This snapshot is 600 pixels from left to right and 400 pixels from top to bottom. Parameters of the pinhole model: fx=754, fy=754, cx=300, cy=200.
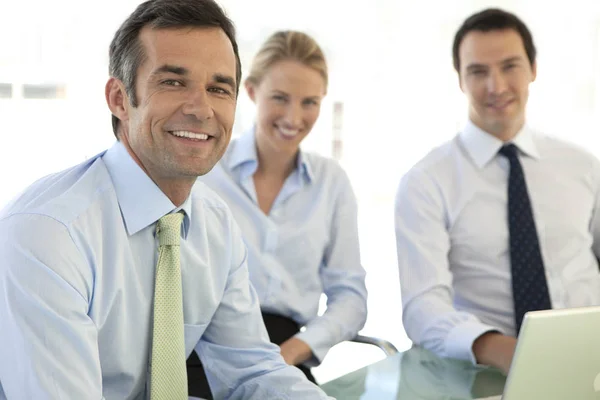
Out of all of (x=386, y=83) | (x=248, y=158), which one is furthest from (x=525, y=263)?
(x=386, y=83)

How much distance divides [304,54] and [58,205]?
1337 millimetres

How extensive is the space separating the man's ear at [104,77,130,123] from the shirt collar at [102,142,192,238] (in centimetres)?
8

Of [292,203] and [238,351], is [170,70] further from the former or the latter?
[292,203]

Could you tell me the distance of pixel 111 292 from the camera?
4.86 ft

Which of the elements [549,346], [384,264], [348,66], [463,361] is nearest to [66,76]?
[348,66]

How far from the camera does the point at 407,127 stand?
7.24 m

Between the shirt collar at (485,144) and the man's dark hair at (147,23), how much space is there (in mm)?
1206

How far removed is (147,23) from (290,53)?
102 cm

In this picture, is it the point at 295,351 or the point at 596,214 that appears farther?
the point at 596,214

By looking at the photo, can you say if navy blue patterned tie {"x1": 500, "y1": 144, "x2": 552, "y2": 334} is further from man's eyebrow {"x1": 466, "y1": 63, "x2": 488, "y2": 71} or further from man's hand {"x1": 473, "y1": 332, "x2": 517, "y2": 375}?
man's eyebrow {"x1": 466, "y1": 63, "x2": 488, "y2": 71}

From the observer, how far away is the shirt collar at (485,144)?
2562 mm

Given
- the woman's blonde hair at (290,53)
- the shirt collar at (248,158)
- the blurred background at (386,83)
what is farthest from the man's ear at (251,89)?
the blurred background at (386,83)

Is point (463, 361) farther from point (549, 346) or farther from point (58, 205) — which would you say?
point (58, 205)

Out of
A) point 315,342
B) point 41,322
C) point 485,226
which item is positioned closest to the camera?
point 41,322
